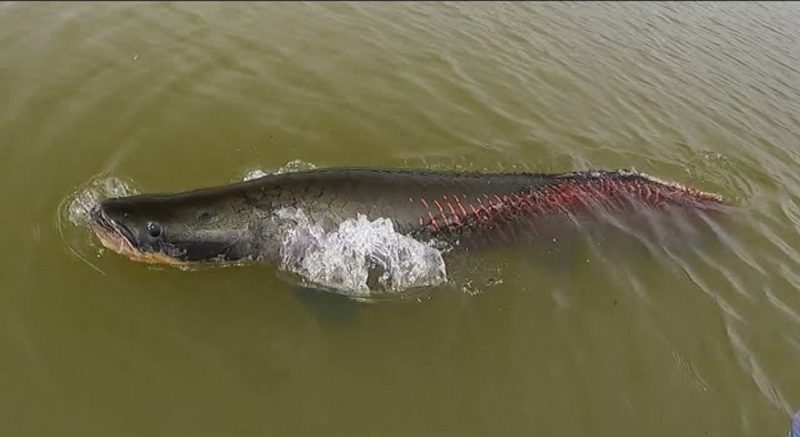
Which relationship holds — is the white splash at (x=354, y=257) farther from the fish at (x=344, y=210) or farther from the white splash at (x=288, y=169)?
the white splash at (x=288, y=169)

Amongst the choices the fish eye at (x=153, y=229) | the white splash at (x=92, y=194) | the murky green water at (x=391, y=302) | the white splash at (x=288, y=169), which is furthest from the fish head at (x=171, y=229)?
the white splash at (x=288, y=169)

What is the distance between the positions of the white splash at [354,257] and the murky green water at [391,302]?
264mm

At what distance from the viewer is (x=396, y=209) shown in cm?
695

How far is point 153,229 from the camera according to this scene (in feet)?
20.8

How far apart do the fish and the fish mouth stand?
1 cm

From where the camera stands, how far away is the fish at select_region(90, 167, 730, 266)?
6438mm

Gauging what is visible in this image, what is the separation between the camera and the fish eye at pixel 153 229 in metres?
6.33

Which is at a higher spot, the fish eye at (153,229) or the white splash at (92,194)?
the fish eye at (153,229)

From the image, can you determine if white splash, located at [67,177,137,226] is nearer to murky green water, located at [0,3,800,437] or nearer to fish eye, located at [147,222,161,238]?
murky green water, located at [0,3,800,437]

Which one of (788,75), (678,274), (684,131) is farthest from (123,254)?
(788,75)

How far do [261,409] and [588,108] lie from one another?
23.7ft

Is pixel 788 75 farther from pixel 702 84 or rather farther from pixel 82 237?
pixel 82 237

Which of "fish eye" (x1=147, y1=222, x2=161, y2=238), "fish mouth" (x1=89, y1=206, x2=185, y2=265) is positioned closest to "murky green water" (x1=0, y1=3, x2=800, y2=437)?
"fish mouth" (x1=89, y1=206, x2=185, y2=265)

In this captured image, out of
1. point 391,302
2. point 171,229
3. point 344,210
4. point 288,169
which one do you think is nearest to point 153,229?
point 171,229
